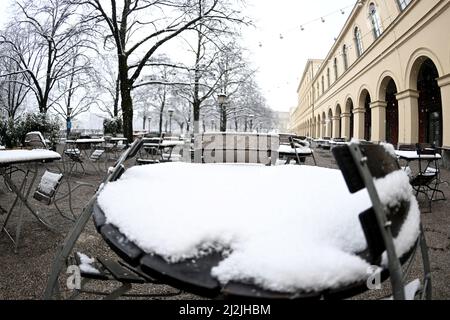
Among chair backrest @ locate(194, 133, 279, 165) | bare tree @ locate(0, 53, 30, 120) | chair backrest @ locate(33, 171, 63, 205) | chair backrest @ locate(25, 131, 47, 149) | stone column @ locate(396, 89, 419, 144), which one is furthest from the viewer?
bare tree @ locate(0, 53, 30, 120)

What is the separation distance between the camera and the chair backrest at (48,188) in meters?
2.86

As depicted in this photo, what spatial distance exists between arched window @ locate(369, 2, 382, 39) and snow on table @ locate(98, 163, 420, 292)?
855 inches

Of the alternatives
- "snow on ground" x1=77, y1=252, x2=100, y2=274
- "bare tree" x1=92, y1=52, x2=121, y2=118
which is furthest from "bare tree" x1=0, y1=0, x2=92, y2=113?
"snow on ground" x1=77, y1=252, x2=100, y2=274

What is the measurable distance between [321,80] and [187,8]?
106ft

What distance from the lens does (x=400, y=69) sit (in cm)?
1490

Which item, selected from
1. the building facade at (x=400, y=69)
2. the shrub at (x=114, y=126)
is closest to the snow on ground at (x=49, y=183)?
the building facade at (x=400, y=69)

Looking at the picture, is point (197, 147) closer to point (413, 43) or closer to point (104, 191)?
point (104, 191)

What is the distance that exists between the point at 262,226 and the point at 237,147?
494cm

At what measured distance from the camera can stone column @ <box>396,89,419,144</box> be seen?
14.2m

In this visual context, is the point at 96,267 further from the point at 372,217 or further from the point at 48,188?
the point at 48,188

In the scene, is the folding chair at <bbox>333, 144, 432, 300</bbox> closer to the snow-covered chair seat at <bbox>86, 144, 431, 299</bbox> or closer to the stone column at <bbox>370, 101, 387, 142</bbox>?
the snow-covered chair seat at <bbox>86, 144, 431, 299</bbox>

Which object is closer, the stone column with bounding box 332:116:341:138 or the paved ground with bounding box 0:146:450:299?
the paved ground with bounding box 0:146:450:299
